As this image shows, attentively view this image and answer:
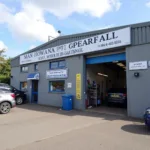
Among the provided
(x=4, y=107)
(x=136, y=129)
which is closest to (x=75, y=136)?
(x=136, y=129)

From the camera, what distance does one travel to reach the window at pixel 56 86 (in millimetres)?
14324

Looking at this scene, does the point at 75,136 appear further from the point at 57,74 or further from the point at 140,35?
the point at 57,74

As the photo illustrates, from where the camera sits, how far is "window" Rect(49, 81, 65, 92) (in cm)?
1432

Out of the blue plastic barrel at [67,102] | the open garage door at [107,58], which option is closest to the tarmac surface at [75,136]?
the blue plastic barrel at [67,102]

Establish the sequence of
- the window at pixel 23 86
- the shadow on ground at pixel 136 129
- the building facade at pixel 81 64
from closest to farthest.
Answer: the shadow on ground at pixel 136 129, the building facade at pixel 81 64, the window at pixel 23 86

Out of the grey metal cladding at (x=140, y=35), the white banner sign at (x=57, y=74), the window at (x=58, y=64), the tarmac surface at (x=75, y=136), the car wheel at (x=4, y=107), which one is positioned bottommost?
the tarmac surface at (x=75, y=136)

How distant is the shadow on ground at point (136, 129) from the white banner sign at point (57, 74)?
683 centimetres

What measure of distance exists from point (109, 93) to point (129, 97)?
3.58 m

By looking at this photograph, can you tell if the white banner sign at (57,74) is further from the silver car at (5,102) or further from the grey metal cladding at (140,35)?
the grey metal cladding at (140,35)

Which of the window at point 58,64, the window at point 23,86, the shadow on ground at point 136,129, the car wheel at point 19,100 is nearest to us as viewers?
the shadow on ground at point 136,129

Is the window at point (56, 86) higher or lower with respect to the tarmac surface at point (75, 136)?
higher

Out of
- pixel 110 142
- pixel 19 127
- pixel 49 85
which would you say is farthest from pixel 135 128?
pixel 49 85

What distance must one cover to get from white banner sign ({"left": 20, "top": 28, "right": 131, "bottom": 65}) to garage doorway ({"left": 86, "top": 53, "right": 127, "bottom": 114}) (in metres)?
0.80

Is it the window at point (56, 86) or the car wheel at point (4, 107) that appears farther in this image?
the window at point (56, 86)
